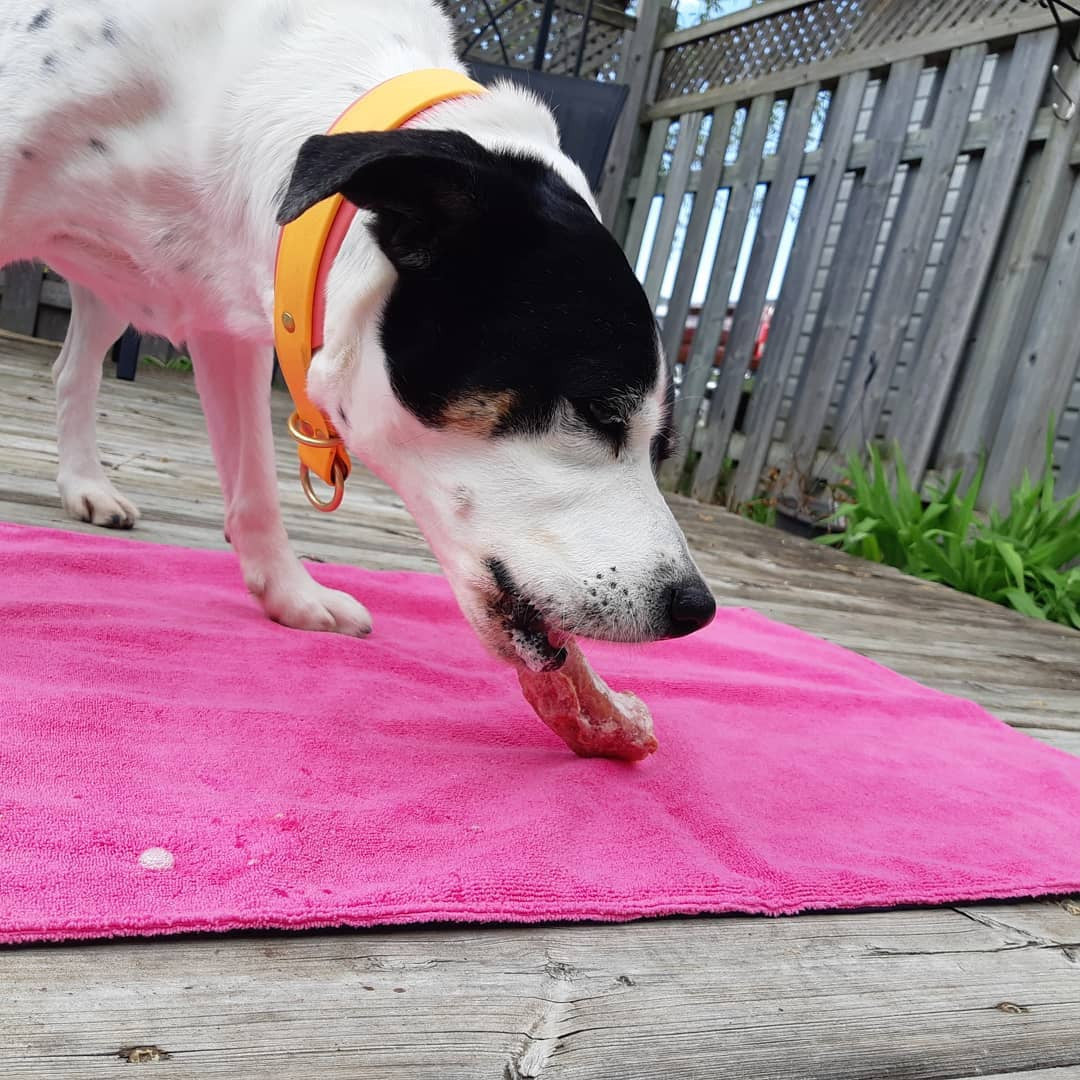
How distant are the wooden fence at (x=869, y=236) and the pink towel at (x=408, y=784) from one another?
102 inches

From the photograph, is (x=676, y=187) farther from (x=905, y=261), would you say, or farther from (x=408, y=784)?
(x=408, y=784)

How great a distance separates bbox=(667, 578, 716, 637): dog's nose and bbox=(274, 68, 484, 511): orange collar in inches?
21.5

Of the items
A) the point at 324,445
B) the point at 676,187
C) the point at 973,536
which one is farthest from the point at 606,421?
the point at 676,187

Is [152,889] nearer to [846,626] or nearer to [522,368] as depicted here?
[522,368]

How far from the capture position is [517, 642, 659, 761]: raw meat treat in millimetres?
1522

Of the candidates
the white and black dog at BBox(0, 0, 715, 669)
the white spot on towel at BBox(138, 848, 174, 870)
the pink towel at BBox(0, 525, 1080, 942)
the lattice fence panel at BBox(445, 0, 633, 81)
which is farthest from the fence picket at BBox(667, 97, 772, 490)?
the white spot on towel at BBox(138, 848, 174, 870)

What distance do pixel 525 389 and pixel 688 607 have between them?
1.05 feet

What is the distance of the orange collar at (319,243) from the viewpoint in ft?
4.63

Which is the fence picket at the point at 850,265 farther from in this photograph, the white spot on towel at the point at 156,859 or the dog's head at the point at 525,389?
the white spot on towel at the point at 156,859

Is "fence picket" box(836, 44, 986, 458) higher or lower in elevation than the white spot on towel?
higher

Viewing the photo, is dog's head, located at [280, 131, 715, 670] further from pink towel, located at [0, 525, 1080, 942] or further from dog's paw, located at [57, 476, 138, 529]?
dog's paw, located at [57, 476, 138, 529]

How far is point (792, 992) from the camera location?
1115 millimetres

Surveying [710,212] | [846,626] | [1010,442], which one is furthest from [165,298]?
[710,212]

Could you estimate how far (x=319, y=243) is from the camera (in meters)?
1.41
